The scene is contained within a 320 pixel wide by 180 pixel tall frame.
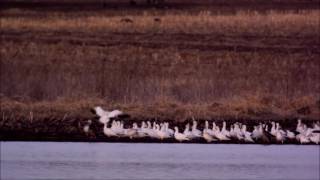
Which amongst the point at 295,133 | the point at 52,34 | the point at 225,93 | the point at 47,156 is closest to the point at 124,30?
the point at 52,34

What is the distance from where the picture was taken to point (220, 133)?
1722cm

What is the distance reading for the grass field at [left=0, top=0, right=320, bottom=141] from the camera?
1956 cm

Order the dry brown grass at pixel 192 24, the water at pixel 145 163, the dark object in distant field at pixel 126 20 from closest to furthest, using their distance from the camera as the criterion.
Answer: the water at pixel 145 163 → the dry brown grass at pixel 192 24 → the dark object in distant field at pixel 126 20

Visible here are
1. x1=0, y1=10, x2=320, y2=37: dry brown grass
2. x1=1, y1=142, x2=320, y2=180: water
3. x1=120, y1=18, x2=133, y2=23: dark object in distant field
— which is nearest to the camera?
x1=1, y1=142, x2=320, y2=180: water

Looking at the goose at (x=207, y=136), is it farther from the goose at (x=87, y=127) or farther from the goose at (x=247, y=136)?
the goose at (x=87, y=127)

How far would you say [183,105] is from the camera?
19484mm

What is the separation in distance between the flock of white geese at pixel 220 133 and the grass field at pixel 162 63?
1.13 metres

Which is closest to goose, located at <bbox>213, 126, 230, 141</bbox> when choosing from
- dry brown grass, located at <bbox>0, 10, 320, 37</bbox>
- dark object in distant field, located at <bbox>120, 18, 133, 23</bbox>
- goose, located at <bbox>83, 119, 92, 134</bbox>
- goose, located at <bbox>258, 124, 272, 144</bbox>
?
goose, located at <bbox>258, 124, 272, 144</bbox>

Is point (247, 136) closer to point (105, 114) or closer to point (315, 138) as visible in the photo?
point (315, 138)

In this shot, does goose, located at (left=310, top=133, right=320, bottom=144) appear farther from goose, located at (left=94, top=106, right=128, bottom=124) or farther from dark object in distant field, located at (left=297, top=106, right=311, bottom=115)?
goose, located at (left=94, top=106, right=128, bottom=124)

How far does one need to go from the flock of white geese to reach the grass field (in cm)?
113

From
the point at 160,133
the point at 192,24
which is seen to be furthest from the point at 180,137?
the point at 192,24

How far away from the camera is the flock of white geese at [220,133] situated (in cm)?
1738

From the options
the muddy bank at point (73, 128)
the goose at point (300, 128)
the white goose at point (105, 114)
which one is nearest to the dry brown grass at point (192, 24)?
the muddy bank at point (73, 128)
